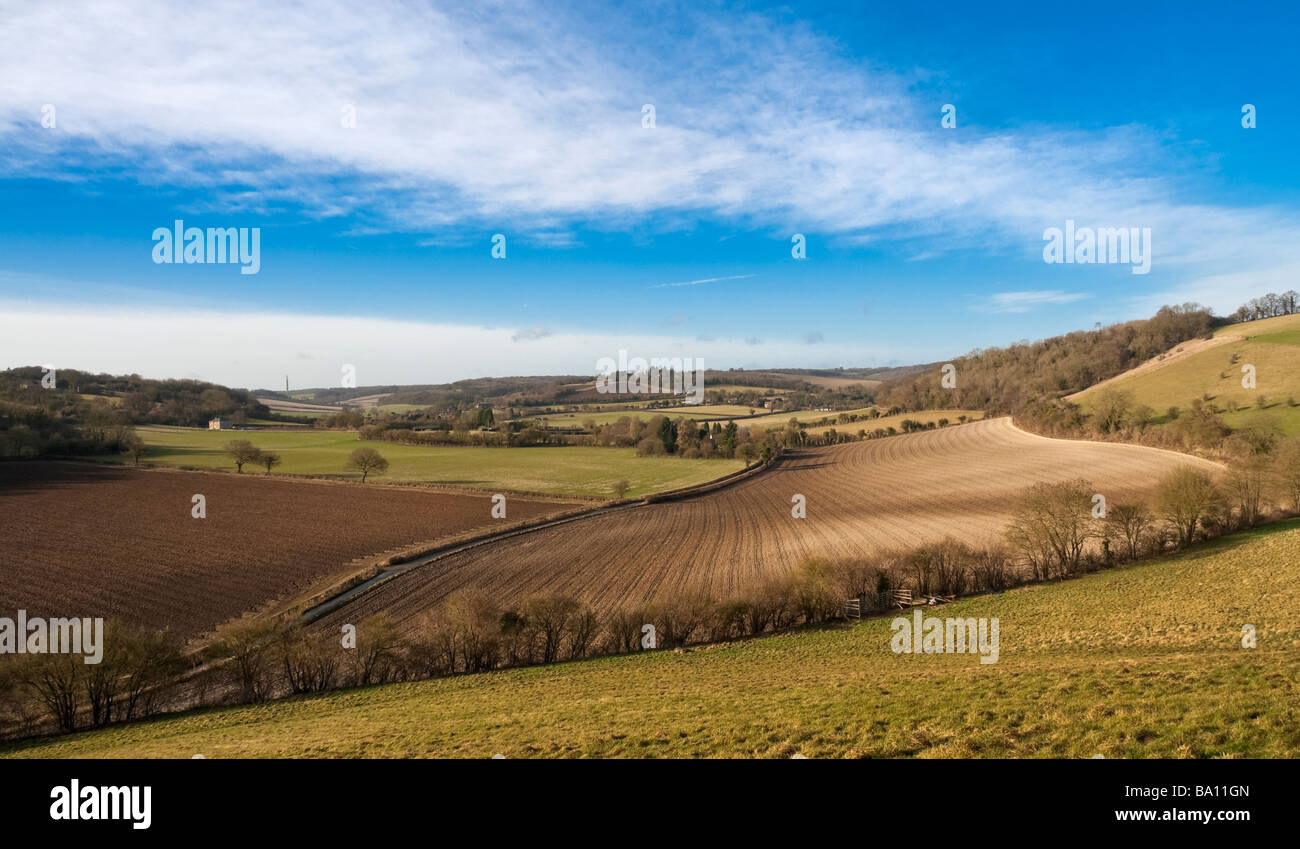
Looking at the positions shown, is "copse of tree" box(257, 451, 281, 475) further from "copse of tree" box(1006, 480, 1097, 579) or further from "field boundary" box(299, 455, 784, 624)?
"copse of tree" box(1006, 480, 1097, 579)

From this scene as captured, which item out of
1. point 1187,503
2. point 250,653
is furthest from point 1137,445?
point 250,653

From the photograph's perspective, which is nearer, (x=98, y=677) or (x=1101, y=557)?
(x=98, y=677)

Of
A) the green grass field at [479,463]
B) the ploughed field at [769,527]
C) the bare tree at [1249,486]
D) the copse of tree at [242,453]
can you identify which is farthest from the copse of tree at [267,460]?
the bare tree at [1249,486]

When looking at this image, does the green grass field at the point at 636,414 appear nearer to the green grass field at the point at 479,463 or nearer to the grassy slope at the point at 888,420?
the grassy slope at the point at 888,420

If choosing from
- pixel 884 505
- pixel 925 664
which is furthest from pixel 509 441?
pixel 925 664

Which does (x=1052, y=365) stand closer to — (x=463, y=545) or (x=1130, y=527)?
(x=1130, y=527)
